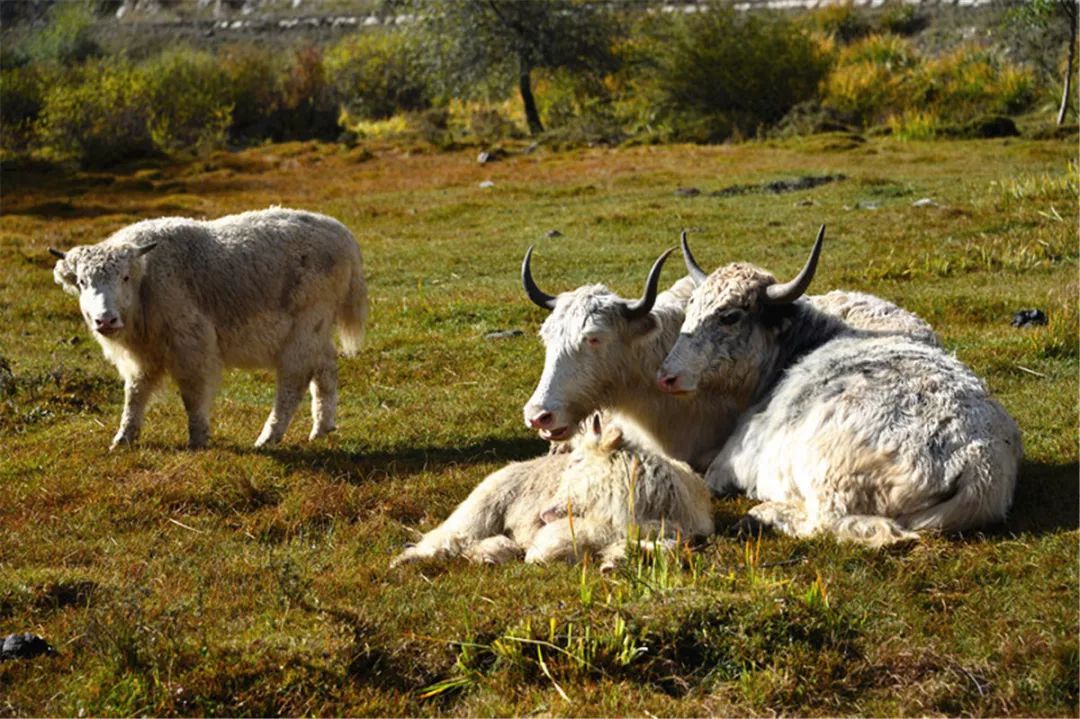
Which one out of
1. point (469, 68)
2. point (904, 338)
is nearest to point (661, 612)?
point (904, 338)

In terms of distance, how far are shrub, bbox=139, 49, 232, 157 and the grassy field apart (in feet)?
85.4

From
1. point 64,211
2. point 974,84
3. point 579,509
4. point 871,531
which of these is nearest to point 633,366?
point 579,509

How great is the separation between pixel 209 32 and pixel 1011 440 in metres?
Result: 75.1

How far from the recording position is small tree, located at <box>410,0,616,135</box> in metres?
45.1

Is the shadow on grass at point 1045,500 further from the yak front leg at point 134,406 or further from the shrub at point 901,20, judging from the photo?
the shrub at point 901,20

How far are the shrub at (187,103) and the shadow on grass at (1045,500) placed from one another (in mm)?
33443

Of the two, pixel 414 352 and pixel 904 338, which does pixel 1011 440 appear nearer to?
pixel 904 338

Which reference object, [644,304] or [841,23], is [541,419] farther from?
[841,23]

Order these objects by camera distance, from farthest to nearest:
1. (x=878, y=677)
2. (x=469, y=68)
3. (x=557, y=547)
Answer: (x=469, y=68), (x=557, y=547), (x=878, y=677)

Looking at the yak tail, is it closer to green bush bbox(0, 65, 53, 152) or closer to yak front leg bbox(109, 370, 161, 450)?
yak front leg bbox(109, 370, 161, 450)

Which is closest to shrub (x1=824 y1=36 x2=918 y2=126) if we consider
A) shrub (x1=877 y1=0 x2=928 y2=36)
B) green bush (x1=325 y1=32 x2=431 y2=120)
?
shrub (x1=877 y1=0 x2=928 y2=36)

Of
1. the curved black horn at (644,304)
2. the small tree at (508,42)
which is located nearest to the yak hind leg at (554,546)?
the curved black horn at (644,304)

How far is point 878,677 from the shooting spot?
4.92m

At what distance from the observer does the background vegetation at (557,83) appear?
3734 centimetres
